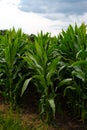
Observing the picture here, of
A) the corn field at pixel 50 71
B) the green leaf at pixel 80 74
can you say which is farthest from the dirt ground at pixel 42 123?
the green leaf at pixel 80 74

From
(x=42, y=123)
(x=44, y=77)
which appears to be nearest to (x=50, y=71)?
(x=44, y=77)

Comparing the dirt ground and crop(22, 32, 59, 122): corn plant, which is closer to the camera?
crop(22, 32, 59, 122): corn plant

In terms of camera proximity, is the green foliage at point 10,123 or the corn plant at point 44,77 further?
the corn plant at point 44,77

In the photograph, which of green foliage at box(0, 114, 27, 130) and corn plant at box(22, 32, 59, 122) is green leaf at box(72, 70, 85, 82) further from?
green foliage at box(0, 114, 27, 130)

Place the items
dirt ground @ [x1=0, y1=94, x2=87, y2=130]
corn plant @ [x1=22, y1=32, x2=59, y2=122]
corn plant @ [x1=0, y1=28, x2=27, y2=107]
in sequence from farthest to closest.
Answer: corn plant @ [x1=0, y1=28, x2=27, y2=107]
dirt ground @ [x1=0, y1=94, x2=87, y2=130]
corn plant @ [x1=22, y1=32, x2=59, y2=122]

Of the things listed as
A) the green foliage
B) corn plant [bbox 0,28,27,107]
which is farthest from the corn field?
the green foliage

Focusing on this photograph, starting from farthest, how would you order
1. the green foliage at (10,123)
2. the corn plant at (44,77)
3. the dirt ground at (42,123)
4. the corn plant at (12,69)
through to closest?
1. the corn plant at (12,69)
2. the dirt ground at (42,123)
3. the corn plant at (44,77)
4. the green foliage at (10,123)

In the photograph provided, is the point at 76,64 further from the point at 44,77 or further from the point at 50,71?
the point at 44,77

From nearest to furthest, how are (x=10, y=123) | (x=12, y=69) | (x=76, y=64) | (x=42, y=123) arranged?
(x=76, y=64), (x=10, y=123), (x=42, y=123), (x=12, y=69)

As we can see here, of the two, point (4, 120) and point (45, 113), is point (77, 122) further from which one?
point (4, 120)

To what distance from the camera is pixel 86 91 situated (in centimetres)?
507

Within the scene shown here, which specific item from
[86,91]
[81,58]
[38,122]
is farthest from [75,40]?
[38,122]

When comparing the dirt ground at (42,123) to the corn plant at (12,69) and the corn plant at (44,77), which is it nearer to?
the corn plant at (44,77)

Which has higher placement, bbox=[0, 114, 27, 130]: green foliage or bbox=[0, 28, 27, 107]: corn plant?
bbox=[0, 28, 27, 107]: corn plant
